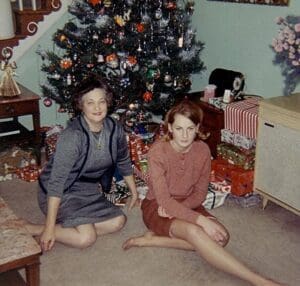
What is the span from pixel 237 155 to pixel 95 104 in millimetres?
1279

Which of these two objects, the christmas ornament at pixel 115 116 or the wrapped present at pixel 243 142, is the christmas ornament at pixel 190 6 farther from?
the wrapped present at pixel 243 142

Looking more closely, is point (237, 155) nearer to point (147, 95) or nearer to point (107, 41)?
point (147, 95)

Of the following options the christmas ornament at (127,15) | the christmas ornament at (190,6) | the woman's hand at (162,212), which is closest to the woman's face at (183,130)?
the woman's hand at (162,212)

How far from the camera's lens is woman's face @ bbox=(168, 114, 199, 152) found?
2.29 m

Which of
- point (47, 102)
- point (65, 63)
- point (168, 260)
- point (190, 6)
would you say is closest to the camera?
point (168, 260)

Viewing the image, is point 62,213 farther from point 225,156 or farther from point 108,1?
point 108,1

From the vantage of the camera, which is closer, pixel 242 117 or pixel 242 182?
pixel 242 182

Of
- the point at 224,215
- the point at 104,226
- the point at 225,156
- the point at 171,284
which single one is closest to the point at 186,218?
the point at 171,284

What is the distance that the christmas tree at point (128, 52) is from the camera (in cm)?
364

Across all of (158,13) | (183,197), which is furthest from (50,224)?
(158,13)

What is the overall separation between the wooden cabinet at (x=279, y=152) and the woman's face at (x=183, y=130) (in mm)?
638

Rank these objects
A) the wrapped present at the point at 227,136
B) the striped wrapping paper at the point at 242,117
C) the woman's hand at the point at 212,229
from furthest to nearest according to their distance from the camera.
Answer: the wrapped present at the point at 227,136 → the striped wrapping paper at the point at 242,117 → the woman's hand at the point at 212,229

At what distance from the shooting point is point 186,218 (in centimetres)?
228

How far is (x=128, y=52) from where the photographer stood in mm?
3736
